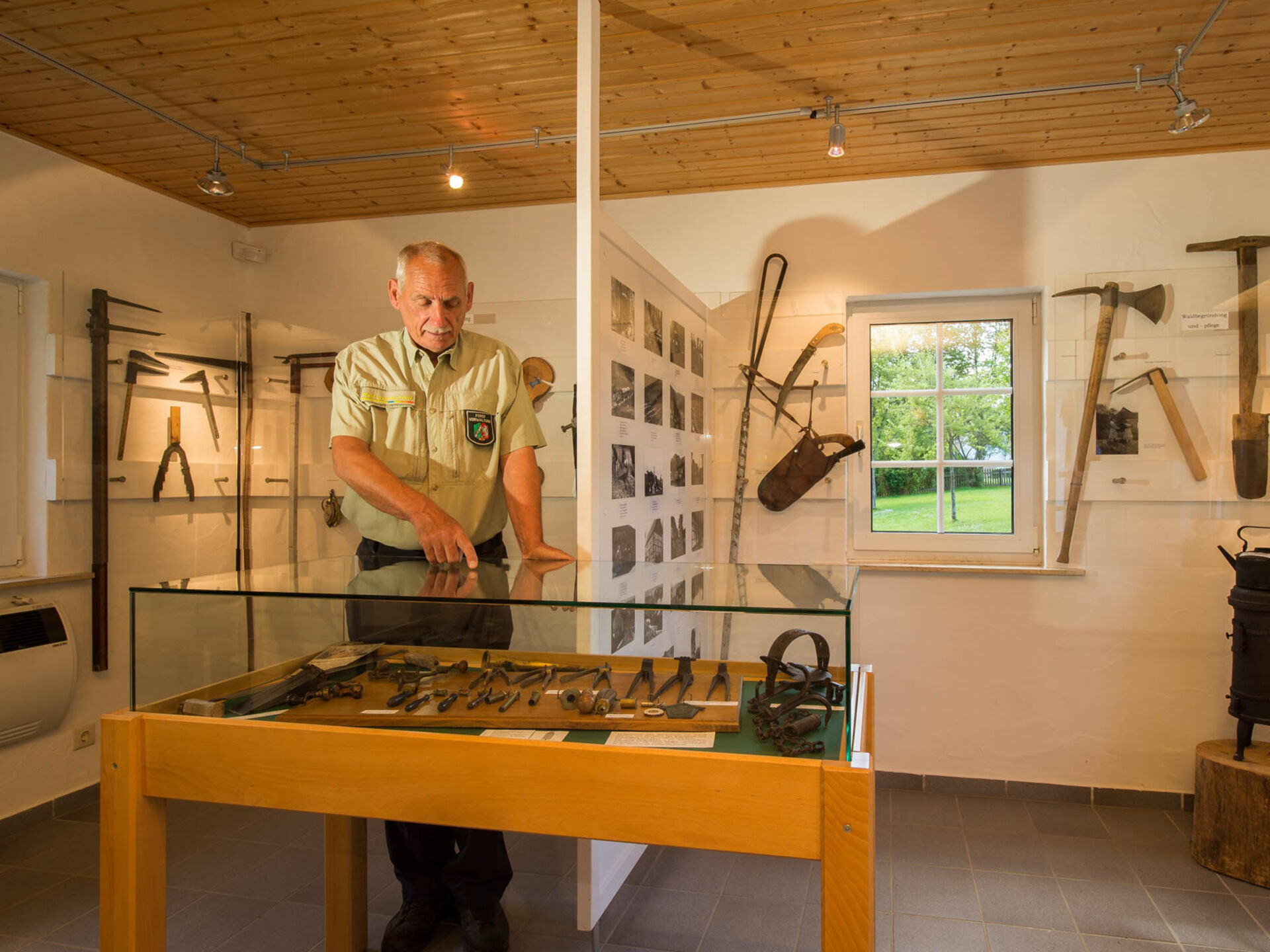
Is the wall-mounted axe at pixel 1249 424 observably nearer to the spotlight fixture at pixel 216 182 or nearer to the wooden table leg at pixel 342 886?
the wooden table leg at pixel 342 886

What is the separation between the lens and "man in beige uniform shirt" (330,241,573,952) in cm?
232

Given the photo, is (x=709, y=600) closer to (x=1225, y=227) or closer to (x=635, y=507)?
(x=635, y=507)

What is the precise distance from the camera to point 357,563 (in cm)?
180

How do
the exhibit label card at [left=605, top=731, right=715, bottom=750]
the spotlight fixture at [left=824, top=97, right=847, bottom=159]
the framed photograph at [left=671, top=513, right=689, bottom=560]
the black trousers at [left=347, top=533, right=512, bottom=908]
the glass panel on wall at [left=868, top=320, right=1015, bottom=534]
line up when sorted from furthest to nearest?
the glass panel on wall at [left=868, top=320, right=1015, bottom=534]
the framed photograph at [left=671, top=513, right=689, bottom=560]
the spotlight fixture at [left=824, top=97, right=847, bottom=159]
the black trousers at [left=347, top=533, right=512, bottom=908]
the exhibit label card at [left=605, top=731, right=715, bottom=750]

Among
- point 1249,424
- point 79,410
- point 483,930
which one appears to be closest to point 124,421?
point 79,410

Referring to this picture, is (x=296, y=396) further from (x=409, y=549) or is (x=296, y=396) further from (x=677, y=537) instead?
(x=677, y=537)

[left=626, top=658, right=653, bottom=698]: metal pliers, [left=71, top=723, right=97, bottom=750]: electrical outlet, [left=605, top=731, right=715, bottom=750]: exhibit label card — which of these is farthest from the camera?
[left=71, top=723, right=97, bottom=750]: electrical outlet

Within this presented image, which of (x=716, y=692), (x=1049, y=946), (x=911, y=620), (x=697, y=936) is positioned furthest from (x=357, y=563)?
(x=911, y=620)

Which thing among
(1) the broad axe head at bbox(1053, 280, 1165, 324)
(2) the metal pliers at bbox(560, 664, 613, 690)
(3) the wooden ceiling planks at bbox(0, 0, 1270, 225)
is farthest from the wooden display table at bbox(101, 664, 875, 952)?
(1) the broad axe head at bbox(1053, 280, 1165, 324)

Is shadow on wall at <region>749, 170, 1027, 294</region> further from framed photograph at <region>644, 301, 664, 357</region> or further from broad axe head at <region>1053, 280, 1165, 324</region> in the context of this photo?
framed photograph at <region>644, 301, 664, 357</region>

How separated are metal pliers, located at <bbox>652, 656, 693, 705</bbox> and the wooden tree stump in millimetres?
2492

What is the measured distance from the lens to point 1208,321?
3369 millimetres

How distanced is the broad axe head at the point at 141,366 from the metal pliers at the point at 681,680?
305cm

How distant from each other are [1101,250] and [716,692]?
314 centimetres
